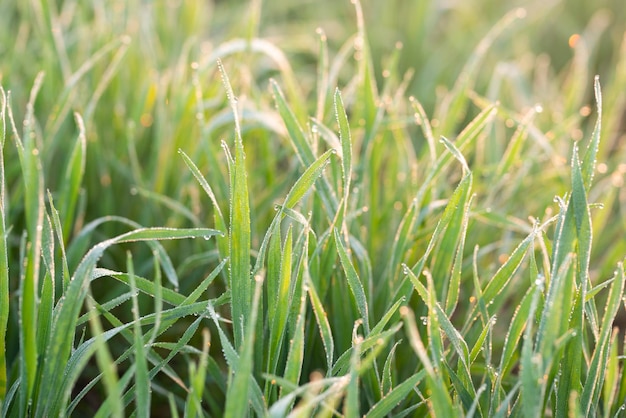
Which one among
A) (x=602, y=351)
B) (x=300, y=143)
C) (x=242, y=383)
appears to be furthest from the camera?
(x=300, y=143)

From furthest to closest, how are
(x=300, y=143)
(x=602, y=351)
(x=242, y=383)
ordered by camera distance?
(x=300, y=143)
(x=602, y=351)
(x=242, y=383)

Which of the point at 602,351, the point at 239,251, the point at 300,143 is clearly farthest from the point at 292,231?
the point at 602,351

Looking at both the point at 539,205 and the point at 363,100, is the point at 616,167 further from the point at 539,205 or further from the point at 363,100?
the point at 363,100

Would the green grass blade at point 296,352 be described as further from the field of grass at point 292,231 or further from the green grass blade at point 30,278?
the green grass blade at point 30,278

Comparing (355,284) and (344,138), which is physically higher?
(344,138)

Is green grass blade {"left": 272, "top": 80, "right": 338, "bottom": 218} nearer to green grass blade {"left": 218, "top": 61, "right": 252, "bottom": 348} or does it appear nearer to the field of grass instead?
the field of grass

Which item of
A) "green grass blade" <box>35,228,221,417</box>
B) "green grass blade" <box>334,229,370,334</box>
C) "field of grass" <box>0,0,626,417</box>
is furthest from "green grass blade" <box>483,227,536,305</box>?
"green grass blade" <box>35,228,221,417</box>

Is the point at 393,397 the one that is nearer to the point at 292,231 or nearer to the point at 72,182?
the point at 292,231

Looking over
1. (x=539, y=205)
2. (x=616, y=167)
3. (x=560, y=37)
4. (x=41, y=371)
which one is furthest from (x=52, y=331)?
(x=560, y=37)
